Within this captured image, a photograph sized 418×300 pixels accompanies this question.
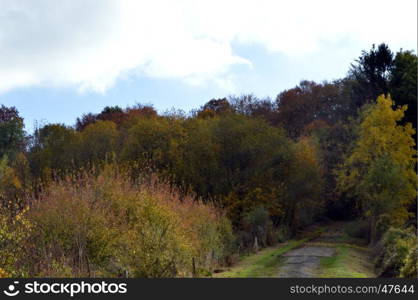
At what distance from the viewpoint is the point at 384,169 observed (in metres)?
36.7

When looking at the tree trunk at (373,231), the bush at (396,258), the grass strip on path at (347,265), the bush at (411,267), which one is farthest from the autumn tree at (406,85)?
the bush at (411,267)

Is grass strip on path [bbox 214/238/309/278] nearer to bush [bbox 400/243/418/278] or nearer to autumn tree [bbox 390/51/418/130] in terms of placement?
bush [bbox 400/243/418/278]

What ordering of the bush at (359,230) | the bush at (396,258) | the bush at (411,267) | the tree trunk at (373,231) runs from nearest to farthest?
the bush at (411,267)
the bush at (396,258)
the tree trunk at (373,231)
the bush at (359,230)

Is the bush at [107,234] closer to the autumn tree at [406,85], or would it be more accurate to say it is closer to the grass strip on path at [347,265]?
the grass strip on path at [347,265]

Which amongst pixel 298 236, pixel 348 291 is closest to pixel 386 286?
pixel 348 291

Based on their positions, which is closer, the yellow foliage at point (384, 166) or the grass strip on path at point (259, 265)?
the grass strip on path at point (259, 265)

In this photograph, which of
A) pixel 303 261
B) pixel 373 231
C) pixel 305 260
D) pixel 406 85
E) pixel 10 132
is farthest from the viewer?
pixel 10 132

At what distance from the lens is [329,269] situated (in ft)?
74.1

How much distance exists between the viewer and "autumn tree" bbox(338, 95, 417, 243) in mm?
36281

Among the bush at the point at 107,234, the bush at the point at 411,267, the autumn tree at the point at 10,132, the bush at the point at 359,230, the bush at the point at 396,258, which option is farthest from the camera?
the autumn tree at the point at 10,132

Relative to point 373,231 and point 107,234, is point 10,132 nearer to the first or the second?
point 373,231

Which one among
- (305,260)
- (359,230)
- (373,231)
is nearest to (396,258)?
(305,260)

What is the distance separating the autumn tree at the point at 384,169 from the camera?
119ft

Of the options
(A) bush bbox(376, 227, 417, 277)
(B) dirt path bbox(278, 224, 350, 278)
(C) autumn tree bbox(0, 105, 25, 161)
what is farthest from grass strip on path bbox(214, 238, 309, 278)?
(C) autumn tree bbox(0, 105, 25, 161)
